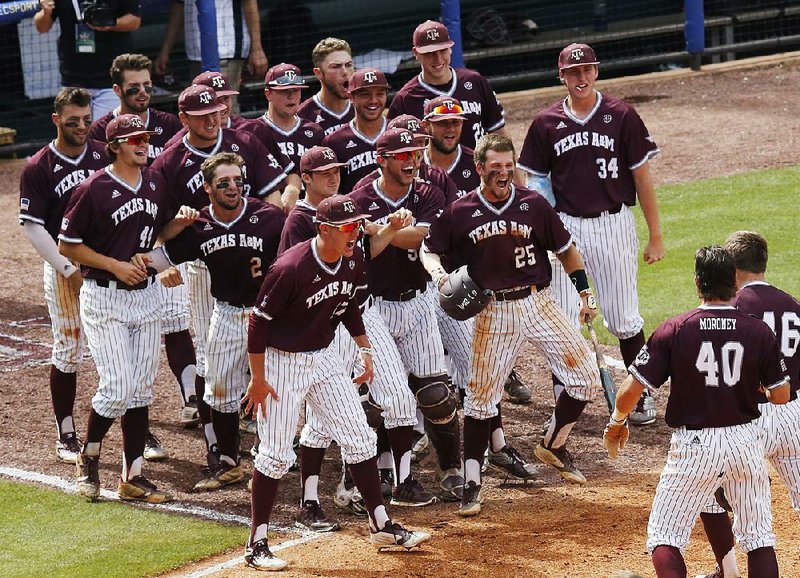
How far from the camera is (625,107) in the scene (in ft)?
27.0

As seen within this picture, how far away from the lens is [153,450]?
8.14m

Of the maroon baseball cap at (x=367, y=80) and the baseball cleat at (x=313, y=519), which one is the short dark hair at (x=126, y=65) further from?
the baseball cleat at (x=313, y=519)

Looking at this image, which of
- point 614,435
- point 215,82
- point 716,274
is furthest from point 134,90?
point 716,274

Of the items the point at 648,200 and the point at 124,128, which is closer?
the point at 124,128

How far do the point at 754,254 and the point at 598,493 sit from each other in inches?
77.0

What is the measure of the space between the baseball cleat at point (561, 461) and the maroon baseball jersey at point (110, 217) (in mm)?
2358

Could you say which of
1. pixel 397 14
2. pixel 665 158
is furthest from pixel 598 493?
pixel 397 14

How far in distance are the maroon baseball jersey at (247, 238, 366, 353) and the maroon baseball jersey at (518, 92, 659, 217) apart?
2.08m

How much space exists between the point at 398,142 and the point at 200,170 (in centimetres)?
137

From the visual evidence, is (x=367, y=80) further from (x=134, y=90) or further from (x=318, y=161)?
(x=134, y=90)

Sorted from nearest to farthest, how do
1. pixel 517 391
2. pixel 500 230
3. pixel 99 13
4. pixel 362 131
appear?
pixel 500 230
pixel 362 131
pixel 517 391
pixel 99 13

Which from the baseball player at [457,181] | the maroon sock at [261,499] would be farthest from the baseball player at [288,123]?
the maroon sock at [261,499]

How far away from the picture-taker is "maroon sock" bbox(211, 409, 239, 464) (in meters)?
7.56

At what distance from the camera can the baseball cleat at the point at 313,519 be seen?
6.93 metres
